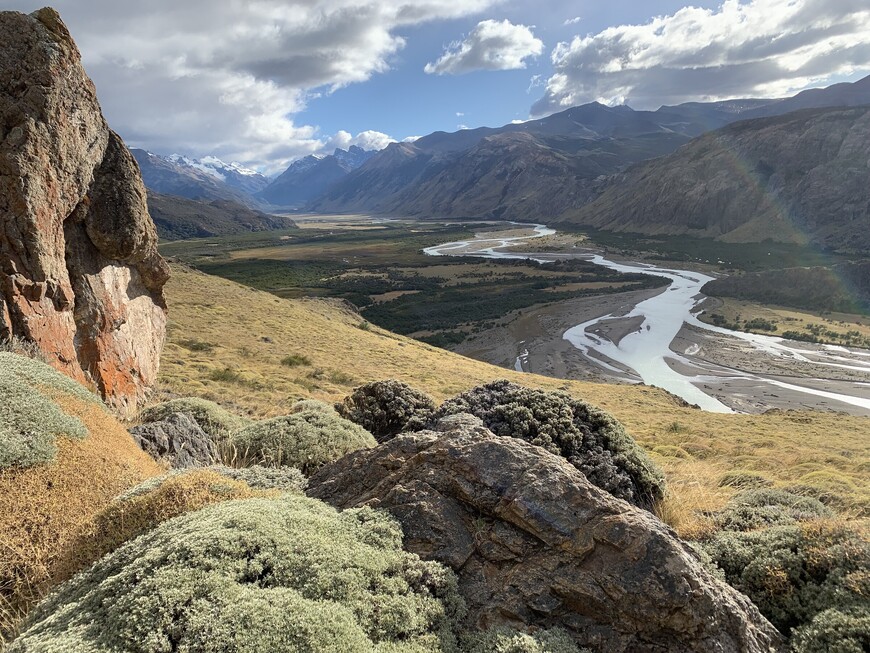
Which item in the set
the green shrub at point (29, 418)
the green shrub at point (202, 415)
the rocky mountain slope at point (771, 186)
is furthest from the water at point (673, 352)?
the rocky mountain slope at point (771, 186)

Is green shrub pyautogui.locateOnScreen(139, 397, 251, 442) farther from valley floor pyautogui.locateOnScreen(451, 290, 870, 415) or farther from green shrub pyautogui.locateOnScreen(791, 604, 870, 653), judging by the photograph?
valley floor pyautogui.locateOnScreen(451, 290, 870, 415)

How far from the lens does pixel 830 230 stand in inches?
4884

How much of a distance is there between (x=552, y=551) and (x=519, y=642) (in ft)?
3.12

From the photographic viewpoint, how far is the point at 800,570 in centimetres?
457

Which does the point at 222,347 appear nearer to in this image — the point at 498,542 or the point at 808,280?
the point at 498,542

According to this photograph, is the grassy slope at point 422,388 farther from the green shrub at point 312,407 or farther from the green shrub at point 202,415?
the green shrub at point 202,415

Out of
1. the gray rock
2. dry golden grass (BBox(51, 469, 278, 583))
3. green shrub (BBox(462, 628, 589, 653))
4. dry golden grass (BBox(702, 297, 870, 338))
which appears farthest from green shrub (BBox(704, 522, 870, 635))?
dry golden grass (BBox(702, 297, 870, 338))

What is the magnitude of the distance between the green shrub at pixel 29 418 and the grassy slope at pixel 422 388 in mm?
7724

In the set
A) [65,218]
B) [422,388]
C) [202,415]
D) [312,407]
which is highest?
[65,218]

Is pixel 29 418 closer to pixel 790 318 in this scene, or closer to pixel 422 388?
pixel 422 388

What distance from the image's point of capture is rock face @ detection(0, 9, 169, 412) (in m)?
9.20

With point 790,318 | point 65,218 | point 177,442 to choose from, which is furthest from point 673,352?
point 65,218

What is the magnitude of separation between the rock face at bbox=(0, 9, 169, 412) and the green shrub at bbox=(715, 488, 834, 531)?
11959mm

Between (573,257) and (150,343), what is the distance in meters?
118
